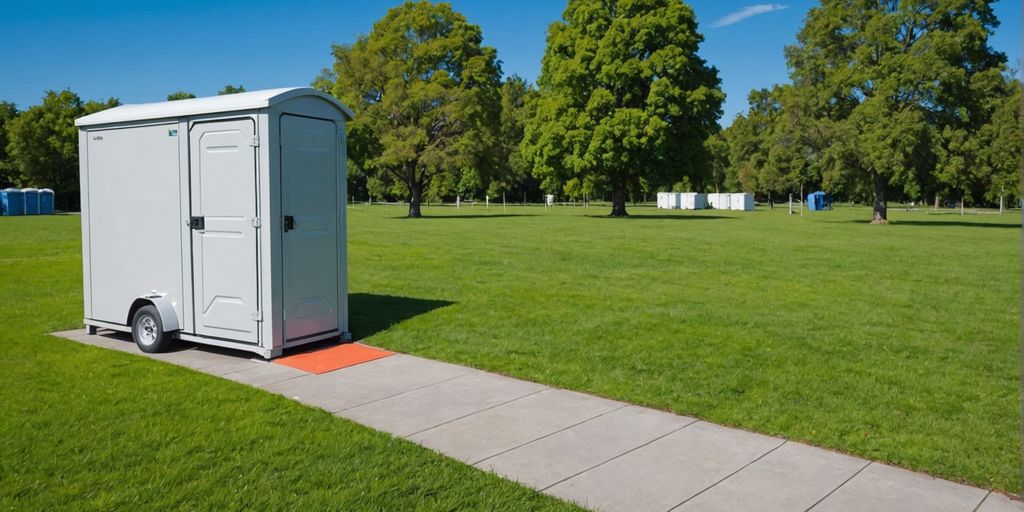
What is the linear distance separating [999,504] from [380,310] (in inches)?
302

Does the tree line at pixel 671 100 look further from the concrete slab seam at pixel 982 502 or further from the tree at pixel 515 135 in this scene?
the concrete slab seam at pixel 982 502

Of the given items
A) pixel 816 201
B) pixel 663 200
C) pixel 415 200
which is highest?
pixel 663 200

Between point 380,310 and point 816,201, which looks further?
point 816,201

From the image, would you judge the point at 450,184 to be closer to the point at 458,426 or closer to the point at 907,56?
the point at 907,56

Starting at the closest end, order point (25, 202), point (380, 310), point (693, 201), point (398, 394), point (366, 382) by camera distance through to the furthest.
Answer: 1. point (398, 394)
2. point (366, 382)
3. point (380, 310)
4. point (25, 202)
5. point (693, 201)

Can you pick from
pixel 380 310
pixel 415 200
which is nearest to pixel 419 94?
pixel 415 200

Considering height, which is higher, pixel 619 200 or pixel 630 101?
pixel 630 101

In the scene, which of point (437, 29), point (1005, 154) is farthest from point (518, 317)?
point (437, 29)

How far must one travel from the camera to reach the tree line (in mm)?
39062

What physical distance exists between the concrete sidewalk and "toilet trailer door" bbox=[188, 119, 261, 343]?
2.77 ft

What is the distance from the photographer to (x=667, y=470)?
4391mm

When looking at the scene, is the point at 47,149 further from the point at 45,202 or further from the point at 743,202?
the point at 743,202

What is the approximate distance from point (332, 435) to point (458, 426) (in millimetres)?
854

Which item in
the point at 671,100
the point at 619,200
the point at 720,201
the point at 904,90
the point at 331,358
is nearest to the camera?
the point at 331,358
